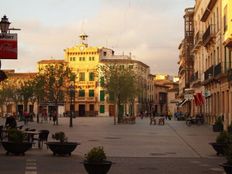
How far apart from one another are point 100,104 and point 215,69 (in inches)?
3150

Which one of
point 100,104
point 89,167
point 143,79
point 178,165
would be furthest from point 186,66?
point 89,167

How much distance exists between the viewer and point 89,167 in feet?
42.3

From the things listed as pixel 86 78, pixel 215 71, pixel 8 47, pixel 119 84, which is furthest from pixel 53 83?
pixel 86 78

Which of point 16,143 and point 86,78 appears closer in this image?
point 16,143

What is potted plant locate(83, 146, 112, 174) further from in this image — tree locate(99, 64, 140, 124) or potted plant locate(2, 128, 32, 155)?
tree locate(99, 64, 140, 124)

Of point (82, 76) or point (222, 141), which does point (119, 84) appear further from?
point (82, 76)

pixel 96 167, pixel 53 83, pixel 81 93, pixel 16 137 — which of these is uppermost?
pixel 81 93

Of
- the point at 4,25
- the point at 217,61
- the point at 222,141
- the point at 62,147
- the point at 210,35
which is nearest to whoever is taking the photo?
the point at 62,147

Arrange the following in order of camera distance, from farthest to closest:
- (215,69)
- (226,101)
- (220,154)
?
(215,69) → (226,101) → (220,154)

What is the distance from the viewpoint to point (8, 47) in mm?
20469

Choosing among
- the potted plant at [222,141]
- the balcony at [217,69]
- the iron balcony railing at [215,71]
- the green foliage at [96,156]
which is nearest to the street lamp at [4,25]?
the potted plant at [222,141]

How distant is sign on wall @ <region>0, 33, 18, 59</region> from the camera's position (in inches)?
800

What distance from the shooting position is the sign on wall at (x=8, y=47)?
2031 cm

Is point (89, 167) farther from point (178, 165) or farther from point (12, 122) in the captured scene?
point (12, 122)
